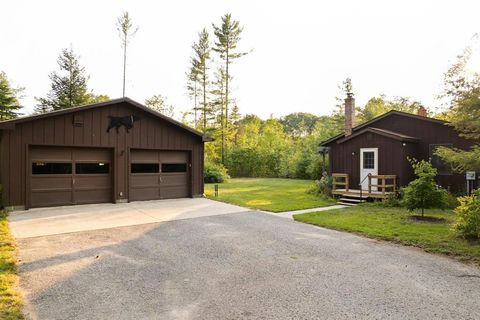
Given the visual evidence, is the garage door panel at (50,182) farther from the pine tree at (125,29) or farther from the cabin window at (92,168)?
the pine tree at (125,29)

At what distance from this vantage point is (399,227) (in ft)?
25.2

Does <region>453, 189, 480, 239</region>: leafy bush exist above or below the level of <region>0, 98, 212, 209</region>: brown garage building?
below

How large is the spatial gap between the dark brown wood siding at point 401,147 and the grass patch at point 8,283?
12.3 meters

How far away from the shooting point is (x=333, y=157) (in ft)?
48.8

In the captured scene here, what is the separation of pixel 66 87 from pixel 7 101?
5294 millimetres

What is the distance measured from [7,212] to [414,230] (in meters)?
11.5

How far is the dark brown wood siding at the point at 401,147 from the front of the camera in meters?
12.1

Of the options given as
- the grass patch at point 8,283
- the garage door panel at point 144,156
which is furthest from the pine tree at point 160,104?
the grass patch at point 8,283

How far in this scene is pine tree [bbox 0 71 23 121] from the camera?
95.0ft

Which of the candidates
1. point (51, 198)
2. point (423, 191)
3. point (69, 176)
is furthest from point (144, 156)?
point (423, 191)

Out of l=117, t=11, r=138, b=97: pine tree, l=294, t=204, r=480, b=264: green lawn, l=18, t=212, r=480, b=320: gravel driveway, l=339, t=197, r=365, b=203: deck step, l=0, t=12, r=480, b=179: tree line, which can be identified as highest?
l=117, t=11, r=138, b=97: pine tree

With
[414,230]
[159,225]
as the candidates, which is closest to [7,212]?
[159,225]

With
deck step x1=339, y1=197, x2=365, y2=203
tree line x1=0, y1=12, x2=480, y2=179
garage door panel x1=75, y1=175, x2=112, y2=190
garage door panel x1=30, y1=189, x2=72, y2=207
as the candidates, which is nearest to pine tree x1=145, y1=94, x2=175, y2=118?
tree line x1=0, y1=12, x2=480, y2=179

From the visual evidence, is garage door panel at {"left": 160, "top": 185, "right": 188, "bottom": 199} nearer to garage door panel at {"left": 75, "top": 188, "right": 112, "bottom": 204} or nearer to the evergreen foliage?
garage door panel at {"left": 75, "top": 188, "right": 112, "bottom": 204}
